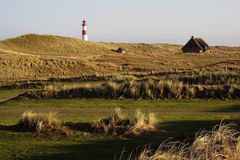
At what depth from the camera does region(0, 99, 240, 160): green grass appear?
14.4 metres

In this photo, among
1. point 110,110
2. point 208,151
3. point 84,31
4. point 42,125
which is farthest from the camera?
point 84,31

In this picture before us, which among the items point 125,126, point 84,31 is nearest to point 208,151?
point 125,126

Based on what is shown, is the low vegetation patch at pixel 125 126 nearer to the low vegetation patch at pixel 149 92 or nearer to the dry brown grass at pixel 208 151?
the dry brown grass at pixel 208 151

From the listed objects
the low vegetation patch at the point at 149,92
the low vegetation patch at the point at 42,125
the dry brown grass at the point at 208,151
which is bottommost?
the low vegetation patch at the point at 149,92

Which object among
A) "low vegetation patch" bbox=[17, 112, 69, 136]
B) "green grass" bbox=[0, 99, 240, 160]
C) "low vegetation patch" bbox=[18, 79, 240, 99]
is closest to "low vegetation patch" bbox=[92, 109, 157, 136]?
"green grass" bbox=[0, 99, 240, 160]

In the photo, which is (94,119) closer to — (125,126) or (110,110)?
(110,110)


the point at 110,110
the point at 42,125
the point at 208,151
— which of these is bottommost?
the point at 110,110

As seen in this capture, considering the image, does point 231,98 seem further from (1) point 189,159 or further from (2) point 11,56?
(2) point 11,56

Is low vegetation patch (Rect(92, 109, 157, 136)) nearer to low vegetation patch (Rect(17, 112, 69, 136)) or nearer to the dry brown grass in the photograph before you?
low vegetation patch (Rect(17, 112, 69, 136))

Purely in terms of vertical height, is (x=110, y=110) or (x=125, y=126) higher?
(x=125, y=126)

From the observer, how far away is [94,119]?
69.6 feet

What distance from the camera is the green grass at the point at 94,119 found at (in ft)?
47.3

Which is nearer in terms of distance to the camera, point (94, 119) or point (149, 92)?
point (94, 119)

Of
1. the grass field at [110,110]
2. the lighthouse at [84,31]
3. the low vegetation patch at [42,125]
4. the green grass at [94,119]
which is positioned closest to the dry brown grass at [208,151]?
the grass field at [110,110]
